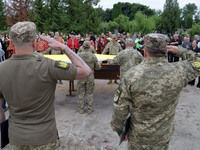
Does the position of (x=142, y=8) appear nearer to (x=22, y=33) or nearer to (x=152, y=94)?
(x=152, y=94)

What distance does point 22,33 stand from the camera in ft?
4.67

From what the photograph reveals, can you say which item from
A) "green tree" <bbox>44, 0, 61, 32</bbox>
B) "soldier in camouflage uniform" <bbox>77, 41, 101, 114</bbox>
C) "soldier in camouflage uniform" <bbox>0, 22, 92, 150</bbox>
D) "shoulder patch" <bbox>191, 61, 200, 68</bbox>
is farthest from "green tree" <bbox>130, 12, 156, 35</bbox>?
"soldier in camouflage uniform" <bbox>0, 22, 92, 150</bbox>

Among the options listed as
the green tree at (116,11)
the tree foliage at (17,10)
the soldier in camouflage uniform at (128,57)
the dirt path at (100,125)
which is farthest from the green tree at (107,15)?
the soldier in camouflage uniform at (128,57)

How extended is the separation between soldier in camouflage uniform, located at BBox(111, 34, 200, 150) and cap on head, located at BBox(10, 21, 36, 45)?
35.7 inches

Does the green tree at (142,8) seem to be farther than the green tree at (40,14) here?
Yes

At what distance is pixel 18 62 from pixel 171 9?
36193mm

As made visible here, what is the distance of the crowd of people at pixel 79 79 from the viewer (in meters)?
1.47

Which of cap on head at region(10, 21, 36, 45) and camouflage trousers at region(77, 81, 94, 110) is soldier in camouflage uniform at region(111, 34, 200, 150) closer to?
cap on head at region(10, 21, 36, 45)

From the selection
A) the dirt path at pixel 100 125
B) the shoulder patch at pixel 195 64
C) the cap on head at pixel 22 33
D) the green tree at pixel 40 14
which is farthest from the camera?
the green tree at pixel 40 14

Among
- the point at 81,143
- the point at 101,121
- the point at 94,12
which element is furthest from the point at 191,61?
the point at 94,12

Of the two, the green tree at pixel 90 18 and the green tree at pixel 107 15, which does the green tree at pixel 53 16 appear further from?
the green tree at pixel 107 15

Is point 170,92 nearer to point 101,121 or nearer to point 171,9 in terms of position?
point 101,121

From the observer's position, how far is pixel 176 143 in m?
3.57

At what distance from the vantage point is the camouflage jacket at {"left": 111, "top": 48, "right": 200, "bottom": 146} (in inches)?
68.8
